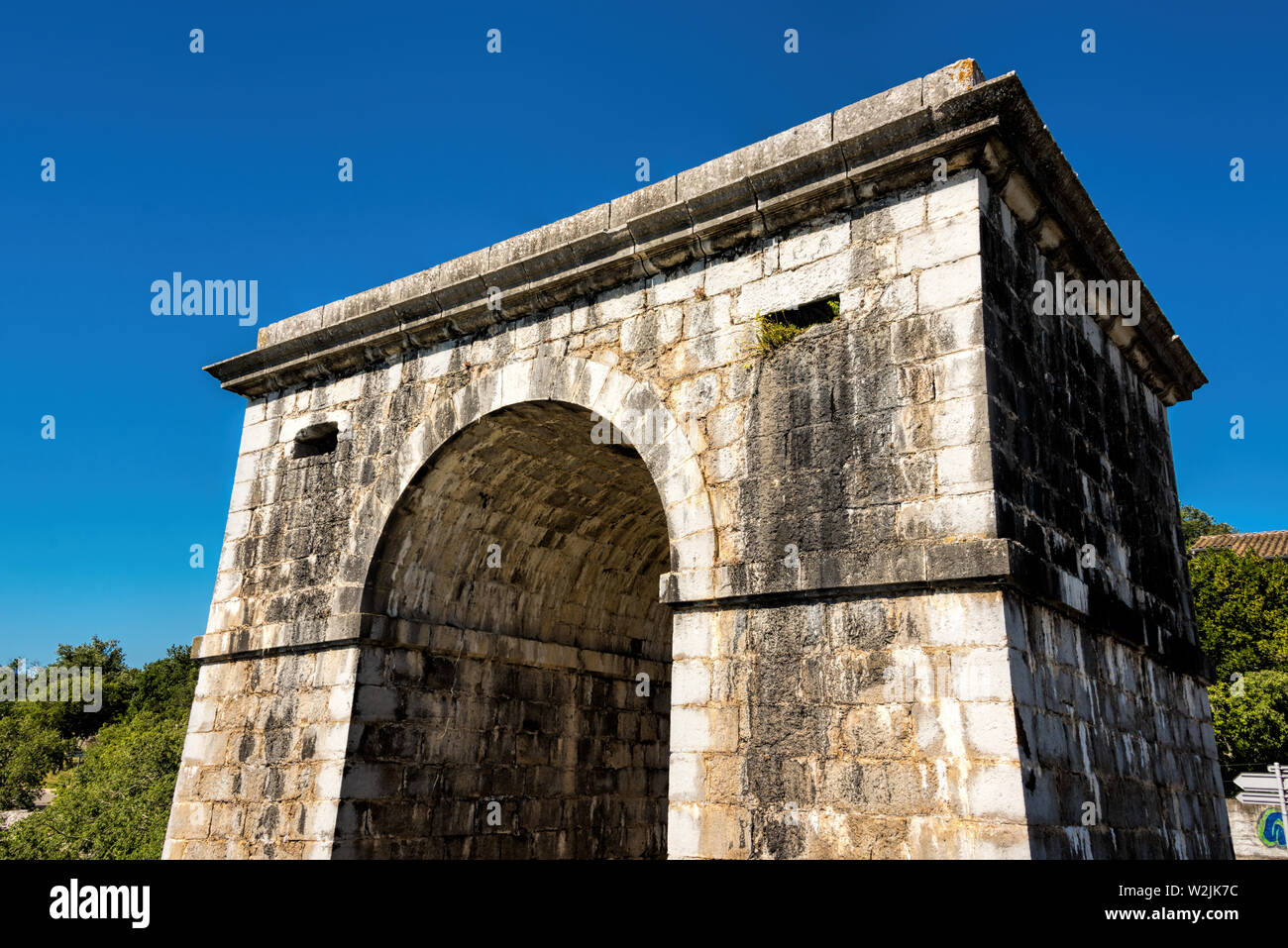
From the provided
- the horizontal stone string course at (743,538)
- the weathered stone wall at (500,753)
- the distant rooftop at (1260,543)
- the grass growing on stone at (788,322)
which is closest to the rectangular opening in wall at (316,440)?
the horizontal stone string course at (743,538)

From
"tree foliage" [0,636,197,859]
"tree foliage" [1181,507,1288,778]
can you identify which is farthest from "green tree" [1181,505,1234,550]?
"tree foliage" [0,636,197,859]

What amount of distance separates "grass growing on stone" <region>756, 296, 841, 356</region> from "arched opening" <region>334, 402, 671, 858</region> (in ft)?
5.11

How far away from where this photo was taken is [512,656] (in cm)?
820

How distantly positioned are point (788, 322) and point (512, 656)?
396cm

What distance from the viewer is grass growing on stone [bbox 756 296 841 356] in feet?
18.8

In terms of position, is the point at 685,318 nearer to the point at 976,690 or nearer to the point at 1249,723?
the point at 976,690

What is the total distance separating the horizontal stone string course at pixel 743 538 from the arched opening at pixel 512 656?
0.03 metres

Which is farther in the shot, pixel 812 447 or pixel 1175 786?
pixel 1175 786

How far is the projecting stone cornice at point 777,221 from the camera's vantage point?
536cm

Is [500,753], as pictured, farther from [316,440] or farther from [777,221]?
[777,221]

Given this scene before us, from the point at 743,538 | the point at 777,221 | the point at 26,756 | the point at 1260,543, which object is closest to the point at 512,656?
the point at 743,538
